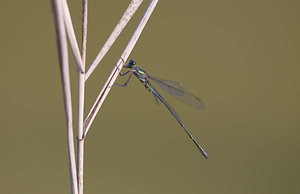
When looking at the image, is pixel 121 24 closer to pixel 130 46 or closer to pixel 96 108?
pixel 130 46

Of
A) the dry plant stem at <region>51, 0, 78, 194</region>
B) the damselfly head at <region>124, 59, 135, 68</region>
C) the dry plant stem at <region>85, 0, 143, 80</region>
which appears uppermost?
the damselfly head at <region>124, 59, 135, 68</region>

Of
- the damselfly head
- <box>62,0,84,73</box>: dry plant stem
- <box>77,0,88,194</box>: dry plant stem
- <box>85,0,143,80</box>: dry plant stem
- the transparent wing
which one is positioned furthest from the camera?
the transparent wing

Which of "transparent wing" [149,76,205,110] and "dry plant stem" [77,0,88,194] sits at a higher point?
"transparent wing" [149,76,205,110]

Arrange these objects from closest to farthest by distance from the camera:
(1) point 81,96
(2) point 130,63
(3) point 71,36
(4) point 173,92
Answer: (3) point 71,36 < (1) point 81,96 < (2) point 130,63 < (4) point 173,92

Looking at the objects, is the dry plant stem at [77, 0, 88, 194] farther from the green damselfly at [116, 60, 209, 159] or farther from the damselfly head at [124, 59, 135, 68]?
the green damselfly at [116, 60, 209, 159]

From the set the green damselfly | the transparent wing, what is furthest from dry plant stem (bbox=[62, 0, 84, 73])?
the transparent wing

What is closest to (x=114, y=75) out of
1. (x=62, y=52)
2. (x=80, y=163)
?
(x=80, y=163)

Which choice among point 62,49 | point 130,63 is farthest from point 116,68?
point 130,63

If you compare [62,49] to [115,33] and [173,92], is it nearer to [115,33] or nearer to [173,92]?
[115,33]
